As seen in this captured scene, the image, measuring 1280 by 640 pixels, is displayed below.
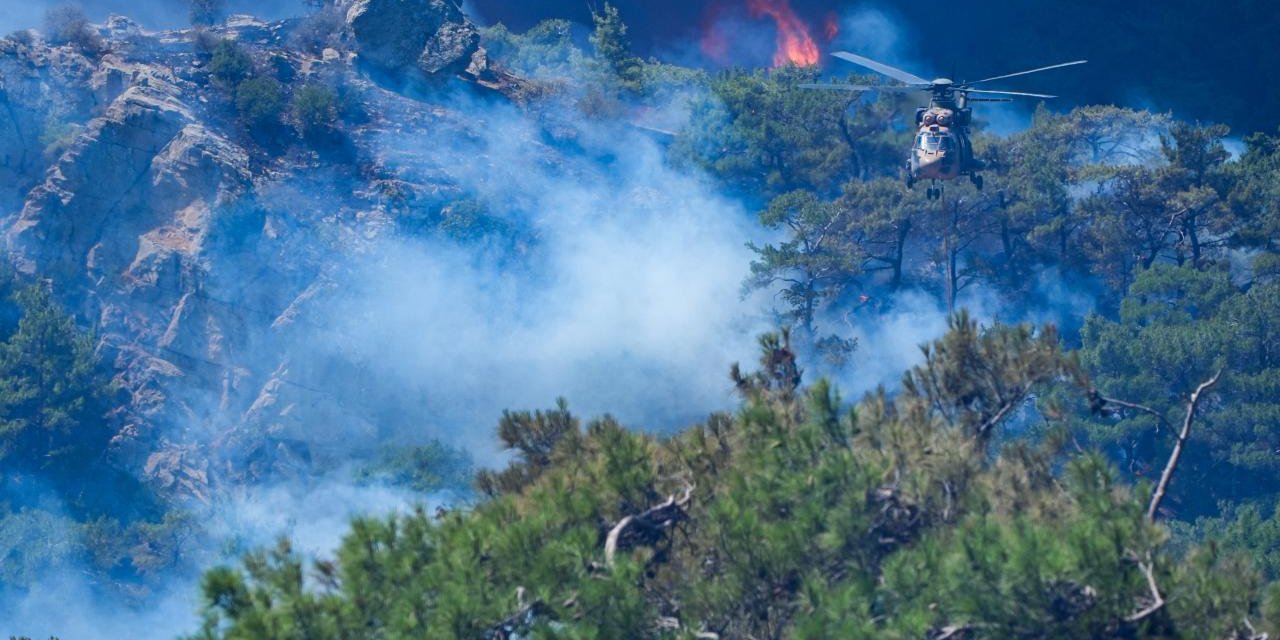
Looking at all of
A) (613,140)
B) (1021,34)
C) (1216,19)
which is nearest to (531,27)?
(613,140)

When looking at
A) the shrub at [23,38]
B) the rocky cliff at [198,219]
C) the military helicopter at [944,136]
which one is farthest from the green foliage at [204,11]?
the military helicopter at [944,136]

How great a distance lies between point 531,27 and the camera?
53.9 m

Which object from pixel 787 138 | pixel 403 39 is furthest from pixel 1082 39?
pixel 403 39

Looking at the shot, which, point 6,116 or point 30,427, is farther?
point 6,116

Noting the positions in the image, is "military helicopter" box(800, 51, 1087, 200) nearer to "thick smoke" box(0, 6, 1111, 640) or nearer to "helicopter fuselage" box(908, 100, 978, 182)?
"helicopter fuselage" box(908, 100, 978, 182)

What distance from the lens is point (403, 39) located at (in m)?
46.0

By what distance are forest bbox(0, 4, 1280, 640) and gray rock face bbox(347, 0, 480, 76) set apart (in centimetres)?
288

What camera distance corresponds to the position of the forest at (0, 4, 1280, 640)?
13.3 m

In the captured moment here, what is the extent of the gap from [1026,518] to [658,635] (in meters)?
3.51

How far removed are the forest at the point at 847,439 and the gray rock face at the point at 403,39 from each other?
288 cm

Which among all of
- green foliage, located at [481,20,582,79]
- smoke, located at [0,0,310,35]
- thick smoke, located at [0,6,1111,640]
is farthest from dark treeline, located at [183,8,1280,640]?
smoke, located at [0,0,310,35]

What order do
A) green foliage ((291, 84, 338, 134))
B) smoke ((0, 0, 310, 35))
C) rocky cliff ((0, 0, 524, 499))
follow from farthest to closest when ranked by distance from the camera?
smoke ((0, 0, 310, 35)), green foliage ((291, 84, 338, 134)), rocky cliff ((0, 0, 524, 499))

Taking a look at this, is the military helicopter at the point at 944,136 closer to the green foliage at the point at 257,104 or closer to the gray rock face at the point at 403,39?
the gray rock face at the point at 403,39

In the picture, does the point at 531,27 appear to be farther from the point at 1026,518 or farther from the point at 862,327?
the point at 1026,518
